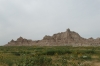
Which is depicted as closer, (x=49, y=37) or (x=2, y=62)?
(x=2, y=62)

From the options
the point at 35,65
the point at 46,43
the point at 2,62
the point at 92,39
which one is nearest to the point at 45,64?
the point at 35,65

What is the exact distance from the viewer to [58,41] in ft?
374

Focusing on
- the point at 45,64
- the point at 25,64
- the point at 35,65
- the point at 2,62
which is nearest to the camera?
the point at 25,64

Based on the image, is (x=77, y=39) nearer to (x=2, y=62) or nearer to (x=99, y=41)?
(x=99, y=41)

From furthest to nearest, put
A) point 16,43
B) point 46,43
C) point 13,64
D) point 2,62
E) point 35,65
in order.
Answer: point 16,43, point 46,43, point 2,62, point 13,64, point 35,65

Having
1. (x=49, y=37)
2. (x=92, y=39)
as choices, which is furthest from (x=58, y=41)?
(x=92, y=39)

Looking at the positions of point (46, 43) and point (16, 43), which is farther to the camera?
point (16, 43)

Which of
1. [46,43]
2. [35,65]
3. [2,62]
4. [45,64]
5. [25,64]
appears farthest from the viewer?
[46,43]

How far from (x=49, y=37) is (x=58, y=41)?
613cm

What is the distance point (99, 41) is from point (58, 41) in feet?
77.1

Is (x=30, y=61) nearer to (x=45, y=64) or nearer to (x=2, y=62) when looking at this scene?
(x=45, y=64)

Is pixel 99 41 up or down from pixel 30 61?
up

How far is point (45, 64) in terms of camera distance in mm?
9852

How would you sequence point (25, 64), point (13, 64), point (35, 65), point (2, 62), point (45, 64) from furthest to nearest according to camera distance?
1. point (2, 62)
2. point (13, 64)
3. point (45, 64)
4. point (35, 65)
5. point (25, 64)
